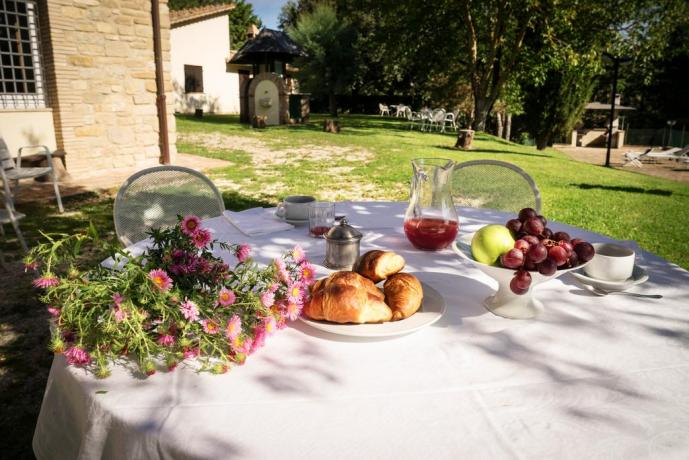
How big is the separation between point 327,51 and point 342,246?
22.9 meters

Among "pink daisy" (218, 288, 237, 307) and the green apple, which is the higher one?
the green apple

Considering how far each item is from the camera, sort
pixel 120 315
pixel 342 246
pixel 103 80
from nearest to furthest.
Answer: pixel 120 315
pixel 342 246
pixel 103 80

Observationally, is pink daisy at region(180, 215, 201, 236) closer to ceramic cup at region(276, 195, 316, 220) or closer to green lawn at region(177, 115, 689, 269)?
ceramic cup at region(276, 195, 316, 220)

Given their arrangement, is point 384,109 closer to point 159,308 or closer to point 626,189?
point 626,189

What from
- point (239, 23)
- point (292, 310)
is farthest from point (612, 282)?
point (239, 23)

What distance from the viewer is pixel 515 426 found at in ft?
2.42

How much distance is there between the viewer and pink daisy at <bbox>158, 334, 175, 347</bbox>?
82cm

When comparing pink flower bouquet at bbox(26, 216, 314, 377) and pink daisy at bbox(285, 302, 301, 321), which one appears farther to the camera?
pink daisy at bbox(285, 302, 301, 321)

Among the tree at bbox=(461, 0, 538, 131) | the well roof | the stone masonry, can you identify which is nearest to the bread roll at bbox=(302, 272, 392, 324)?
the stone masonry

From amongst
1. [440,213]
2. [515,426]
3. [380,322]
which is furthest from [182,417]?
[440,213]

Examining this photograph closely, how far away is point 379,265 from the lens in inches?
43.8

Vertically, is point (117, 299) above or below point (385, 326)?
above

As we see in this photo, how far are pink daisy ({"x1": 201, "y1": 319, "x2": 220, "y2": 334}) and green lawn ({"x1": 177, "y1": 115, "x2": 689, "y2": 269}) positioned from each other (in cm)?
485

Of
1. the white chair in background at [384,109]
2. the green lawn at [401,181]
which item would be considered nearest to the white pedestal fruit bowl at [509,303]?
the green lawn at [401,181]
